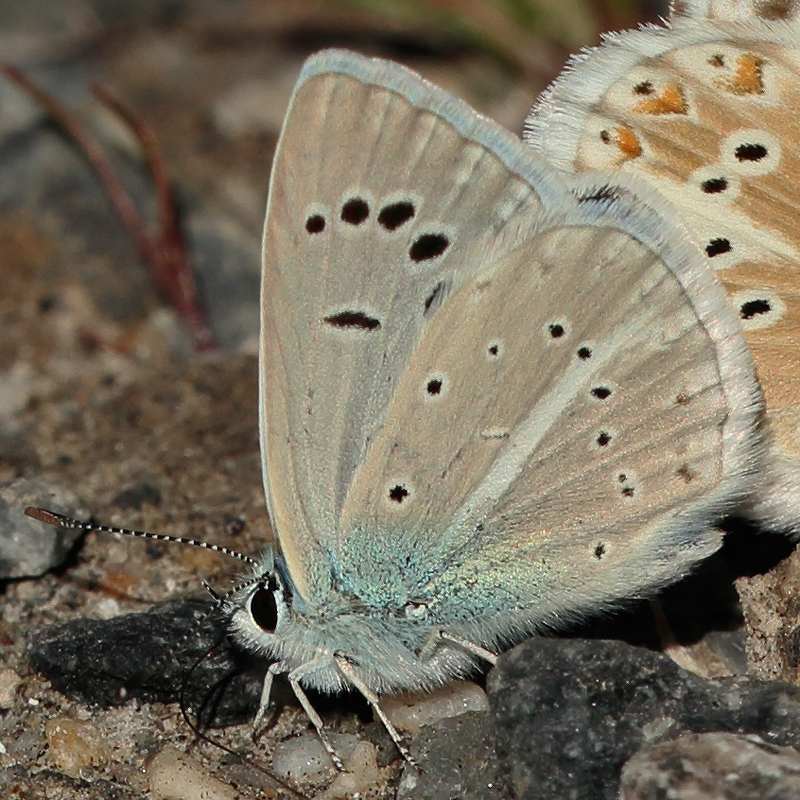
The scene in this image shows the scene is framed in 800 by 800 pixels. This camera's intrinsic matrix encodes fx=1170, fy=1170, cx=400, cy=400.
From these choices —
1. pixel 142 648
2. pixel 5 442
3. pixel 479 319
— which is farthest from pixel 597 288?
pixel 5 442

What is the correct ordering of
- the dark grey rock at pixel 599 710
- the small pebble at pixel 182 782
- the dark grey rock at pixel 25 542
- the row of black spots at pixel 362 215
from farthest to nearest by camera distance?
the dark grey rock at pixel 25 542 → the small pebble at pixel 182 782 → the row of black spots at pixel 362 215 → the dark grey rock at pixel 599 710

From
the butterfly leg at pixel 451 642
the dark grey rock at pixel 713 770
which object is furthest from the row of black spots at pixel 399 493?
the dark grey rock at pixel 713 770

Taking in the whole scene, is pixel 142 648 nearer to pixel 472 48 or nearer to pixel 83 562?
pixel 83 562

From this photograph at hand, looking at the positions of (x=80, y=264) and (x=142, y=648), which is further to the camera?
(x=80, y=264)

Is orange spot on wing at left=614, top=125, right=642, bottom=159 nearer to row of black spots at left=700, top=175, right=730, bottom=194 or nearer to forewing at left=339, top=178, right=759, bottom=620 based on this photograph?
row of black spots at left=700, top=175, right=730, bottom=194

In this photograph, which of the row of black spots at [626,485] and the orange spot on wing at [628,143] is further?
the orange spot on wing at [628,143]

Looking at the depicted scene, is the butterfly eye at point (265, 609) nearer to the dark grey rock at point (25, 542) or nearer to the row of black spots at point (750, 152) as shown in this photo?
the dark grey rock at point (25, 542)

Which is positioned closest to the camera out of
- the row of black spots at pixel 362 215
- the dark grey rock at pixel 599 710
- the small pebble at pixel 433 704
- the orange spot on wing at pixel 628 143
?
the dark grey rock at pixel 599 710

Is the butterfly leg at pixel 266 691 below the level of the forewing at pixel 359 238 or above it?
below
